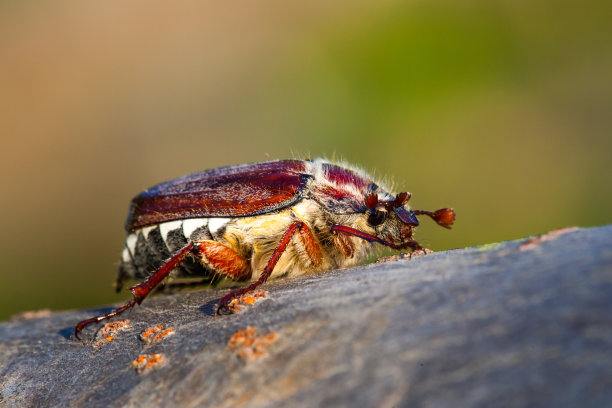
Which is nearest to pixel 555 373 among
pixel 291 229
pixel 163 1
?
pixel 291 229

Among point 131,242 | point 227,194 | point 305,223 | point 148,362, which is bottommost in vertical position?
point 148,362

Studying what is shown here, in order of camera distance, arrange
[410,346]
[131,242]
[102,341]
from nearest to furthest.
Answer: [410,346]
[102,341]
[131,242]

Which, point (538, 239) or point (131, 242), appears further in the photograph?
point (131, 242)

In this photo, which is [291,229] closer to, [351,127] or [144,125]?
[351,127]

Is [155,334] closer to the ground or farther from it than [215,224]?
closer to the ground

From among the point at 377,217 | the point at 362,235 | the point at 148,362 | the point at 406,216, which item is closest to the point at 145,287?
the point at 148,362

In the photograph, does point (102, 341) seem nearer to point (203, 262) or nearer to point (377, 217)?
point (203, 262)
